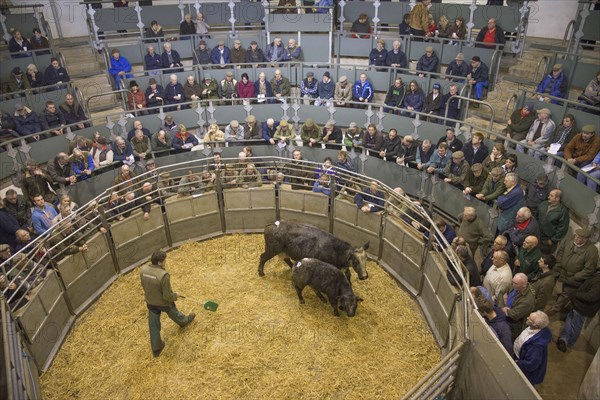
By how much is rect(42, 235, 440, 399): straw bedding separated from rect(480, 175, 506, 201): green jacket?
105 inches

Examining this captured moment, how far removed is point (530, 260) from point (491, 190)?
195 cm

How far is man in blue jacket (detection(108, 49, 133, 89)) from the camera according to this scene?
14.3 meters

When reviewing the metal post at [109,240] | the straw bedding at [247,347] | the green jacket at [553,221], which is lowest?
the straw bedding at [247,347]

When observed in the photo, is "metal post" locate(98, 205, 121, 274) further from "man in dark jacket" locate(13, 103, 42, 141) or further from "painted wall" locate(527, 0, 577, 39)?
"painted wall" locate(527, 0, 577, 39)

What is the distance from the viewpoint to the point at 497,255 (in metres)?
7.07

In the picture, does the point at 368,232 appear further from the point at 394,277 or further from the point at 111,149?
the point at 111,149

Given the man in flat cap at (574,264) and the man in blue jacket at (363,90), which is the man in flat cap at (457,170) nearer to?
the man in flat cap at (574,264)

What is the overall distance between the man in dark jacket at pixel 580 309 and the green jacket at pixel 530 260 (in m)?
0.77

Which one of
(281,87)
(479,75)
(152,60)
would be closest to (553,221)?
(479,75)

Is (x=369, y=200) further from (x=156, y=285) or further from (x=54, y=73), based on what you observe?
(x=54, y=73)

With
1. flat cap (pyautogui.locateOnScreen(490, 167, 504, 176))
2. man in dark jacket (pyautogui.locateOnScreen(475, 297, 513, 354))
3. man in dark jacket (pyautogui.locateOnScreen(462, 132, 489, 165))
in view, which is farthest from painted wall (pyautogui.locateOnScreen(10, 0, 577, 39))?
man in dark jacket (pyautogui.locateOnScreen(475, 297, 513, 354))

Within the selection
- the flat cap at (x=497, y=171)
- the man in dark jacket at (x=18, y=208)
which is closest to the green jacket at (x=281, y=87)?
the flat cap at (x=497, y=171)

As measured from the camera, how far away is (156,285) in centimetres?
693

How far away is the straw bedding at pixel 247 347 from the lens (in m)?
7.05
